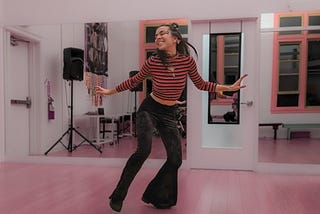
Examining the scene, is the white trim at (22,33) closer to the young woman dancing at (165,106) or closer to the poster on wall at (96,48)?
the poster on wall at (96,48)

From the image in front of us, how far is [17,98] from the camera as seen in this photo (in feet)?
14.6

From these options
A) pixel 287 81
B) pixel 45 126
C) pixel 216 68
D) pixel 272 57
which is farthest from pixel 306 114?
pixel 45 126

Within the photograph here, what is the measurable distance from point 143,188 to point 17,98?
2660 millimetres

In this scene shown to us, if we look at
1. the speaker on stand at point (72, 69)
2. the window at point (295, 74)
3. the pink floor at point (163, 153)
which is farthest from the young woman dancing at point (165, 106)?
the window at point (295, 74)

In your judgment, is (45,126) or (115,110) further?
(45,126)

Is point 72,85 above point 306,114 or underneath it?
above

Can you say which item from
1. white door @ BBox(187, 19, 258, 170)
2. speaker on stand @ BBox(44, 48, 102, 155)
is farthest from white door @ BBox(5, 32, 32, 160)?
white door @ BBox(187, 19, 258, 170)

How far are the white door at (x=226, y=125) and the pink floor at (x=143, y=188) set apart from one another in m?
0.19

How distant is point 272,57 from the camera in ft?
20.2

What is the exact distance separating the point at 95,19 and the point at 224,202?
9.87 ft

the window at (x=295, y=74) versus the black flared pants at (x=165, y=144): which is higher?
the window at (x=295, y=74)

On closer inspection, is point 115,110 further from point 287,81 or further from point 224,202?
point 287,81

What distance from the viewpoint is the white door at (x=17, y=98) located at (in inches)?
171

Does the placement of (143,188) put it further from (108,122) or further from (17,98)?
(17,98)
